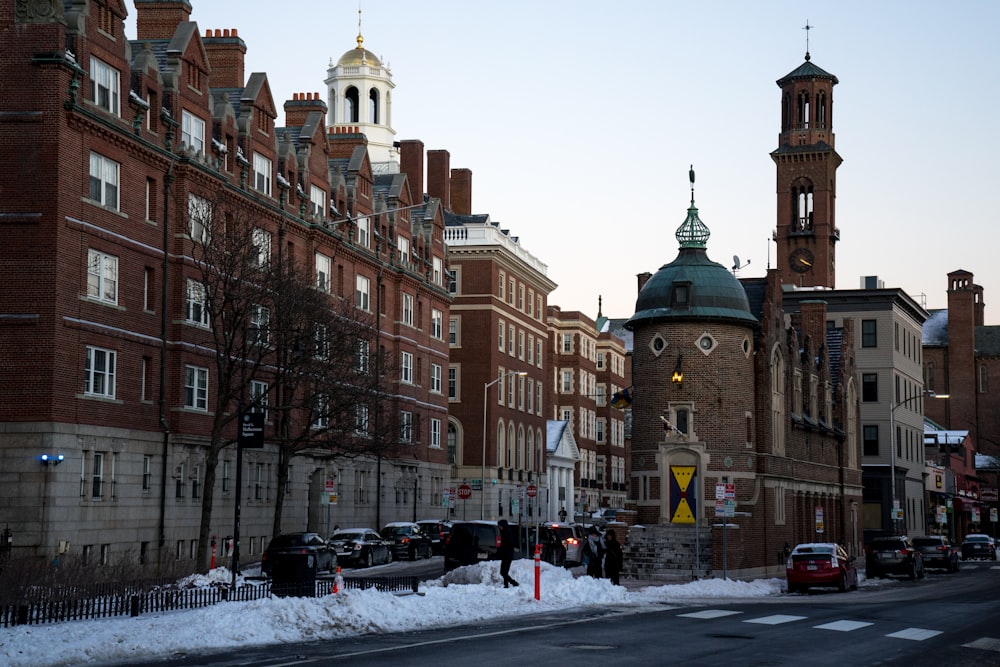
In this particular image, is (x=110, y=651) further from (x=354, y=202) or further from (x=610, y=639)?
(x=354, y=202)

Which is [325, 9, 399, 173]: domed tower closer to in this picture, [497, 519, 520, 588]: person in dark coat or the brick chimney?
the brick chimney

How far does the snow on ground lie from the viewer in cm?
1995

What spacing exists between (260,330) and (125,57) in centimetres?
1007

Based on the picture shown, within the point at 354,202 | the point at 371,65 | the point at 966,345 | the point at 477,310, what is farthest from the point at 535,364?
the point at 966,345

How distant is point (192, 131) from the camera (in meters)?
51.0

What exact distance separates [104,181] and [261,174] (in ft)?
41.5

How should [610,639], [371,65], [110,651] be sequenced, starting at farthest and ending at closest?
1. [371,65]
2. [610,639]
3. [110,651]

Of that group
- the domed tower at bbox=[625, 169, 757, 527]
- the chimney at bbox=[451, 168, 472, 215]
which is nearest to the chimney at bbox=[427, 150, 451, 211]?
the chimney at bbox=[451, 168, 472, 215]

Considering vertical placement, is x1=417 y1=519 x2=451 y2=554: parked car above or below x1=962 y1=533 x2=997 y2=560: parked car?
above

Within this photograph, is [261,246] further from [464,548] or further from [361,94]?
[361,94]

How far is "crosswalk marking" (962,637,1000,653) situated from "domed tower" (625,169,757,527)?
26030 millimetres

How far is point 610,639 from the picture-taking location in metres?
24.2

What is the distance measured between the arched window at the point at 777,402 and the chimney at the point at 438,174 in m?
42.9

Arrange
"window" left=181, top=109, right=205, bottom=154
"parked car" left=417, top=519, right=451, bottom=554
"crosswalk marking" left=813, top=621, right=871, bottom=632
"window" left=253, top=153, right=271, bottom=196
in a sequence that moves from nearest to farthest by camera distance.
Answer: "crosswalk marking" left=813, top=621, right=871, bottom=632 → "window" left=181, top=109, right=205, bottom=154 → "window" left=253, top=153, right=271, bottom=196 → "parked car" left=417, top=519, right=451, bottom=554
